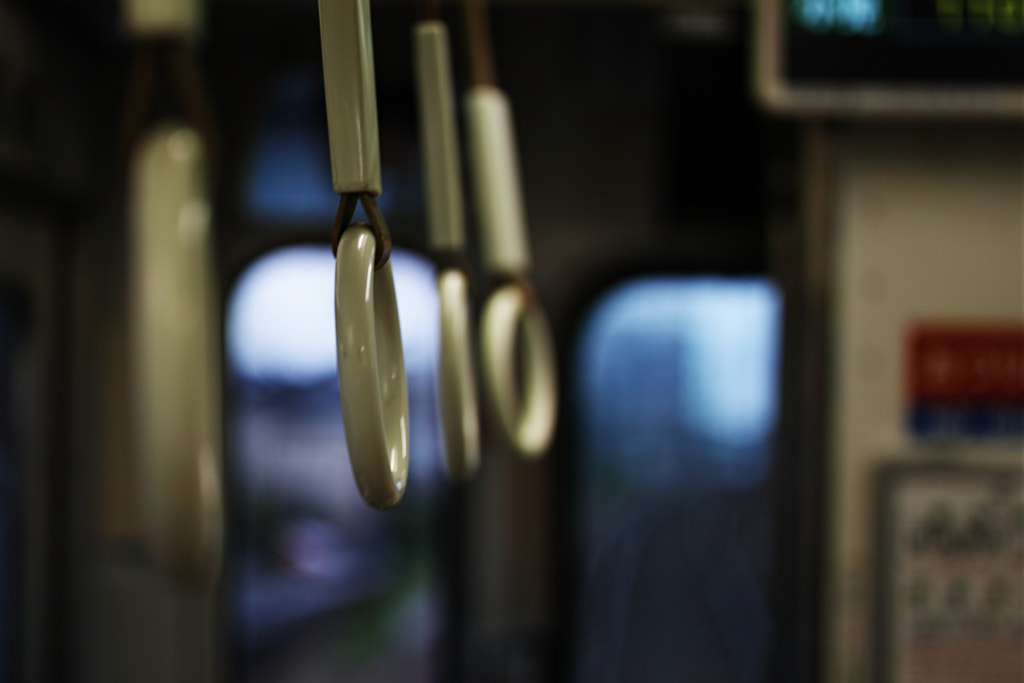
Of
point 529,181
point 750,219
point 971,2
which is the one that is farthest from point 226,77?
point 971,2

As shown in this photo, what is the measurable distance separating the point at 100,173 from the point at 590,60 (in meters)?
1.03

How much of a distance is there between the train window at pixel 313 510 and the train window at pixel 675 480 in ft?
1.11

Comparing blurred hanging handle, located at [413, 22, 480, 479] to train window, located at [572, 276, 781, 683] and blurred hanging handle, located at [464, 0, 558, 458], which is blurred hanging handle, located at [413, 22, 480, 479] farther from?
train window, located at [572, 276, 781, 683]

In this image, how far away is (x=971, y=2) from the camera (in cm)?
107

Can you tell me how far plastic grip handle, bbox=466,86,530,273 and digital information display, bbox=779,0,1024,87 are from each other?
2.31 ft

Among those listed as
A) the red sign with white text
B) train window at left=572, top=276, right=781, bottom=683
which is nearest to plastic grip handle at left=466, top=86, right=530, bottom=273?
the red sign with white text

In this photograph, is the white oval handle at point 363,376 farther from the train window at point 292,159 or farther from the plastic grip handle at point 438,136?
the train window at point 292,159

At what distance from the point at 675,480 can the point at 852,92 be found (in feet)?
3.71

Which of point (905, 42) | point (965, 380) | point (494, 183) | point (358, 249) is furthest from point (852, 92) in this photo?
point (358, 249)

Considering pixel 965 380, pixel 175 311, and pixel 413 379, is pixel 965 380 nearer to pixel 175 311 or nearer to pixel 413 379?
pixel 175 311

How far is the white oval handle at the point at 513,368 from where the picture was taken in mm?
421

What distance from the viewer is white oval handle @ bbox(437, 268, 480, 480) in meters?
0.37

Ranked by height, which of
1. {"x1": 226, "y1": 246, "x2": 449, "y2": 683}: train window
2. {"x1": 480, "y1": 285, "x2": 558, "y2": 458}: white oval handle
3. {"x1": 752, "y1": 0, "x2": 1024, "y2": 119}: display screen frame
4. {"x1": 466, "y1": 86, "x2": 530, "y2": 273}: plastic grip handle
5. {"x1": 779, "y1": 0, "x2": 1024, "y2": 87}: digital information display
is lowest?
{"x1": 226, "y1": 246, "x2": 449, "y2": 683}: train window

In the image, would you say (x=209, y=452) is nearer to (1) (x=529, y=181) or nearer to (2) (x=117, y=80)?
(1) (x=529, y=181)
